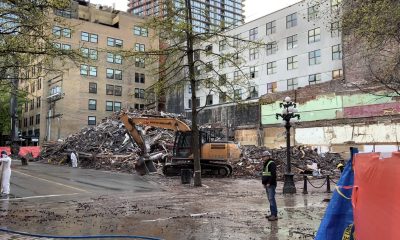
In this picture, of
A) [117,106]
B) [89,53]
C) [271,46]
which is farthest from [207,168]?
[117,106]

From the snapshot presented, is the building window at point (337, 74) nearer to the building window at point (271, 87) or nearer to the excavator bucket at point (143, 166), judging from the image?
the building window at point (271, 87)

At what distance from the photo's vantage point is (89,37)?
75.4 metres

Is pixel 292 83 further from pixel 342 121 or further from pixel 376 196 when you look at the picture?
pixel 376 196

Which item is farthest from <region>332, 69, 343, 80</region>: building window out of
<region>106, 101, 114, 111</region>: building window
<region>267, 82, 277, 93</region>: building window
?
<region>106, 101, 114, 111</region>: building window

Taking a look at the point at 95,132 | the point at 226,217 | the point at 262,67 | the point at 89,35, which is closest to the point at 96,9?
the point at 89,35

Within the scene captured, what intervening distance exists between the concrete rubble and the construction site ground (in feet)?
42.8

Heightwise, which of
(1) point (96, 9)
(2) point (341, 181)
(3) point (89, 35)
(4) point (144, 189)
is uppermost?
(1) point (96, 9)

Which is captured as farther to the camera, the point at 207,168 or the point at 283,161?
the point at 283,161

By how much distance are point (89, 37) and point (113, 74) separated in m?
7.48

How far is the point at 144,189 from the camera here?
21.0 m

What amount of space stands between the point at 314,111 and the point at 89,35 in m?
43.4

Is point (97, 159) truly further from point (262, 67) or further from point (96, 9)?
point (96, 9)

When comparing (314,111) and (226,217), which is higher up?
(314,111)

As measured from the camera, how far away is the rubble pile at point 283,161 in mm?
32059
